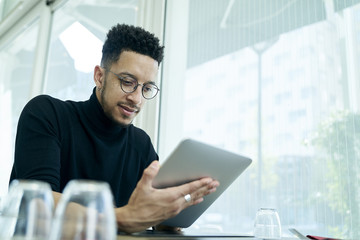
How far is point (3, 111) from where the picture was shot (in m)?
4.36

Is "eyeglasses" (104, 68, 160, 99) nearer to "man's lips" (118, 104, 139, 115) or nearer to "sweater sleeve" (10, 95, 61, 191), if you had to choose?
"man's lips" (118, 104, 139, 115)

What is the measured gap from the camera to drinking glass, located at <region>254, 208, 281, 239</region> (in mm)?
1111

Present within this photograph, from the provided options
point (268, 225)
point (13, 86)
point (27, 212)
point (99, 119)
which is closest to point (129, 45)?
point (99, 119)

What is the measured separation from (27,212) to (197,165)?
533mm

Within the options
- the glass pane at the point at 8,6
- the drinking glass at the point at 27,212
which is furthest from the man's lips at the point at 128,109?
the glass pane at the point at 8,6

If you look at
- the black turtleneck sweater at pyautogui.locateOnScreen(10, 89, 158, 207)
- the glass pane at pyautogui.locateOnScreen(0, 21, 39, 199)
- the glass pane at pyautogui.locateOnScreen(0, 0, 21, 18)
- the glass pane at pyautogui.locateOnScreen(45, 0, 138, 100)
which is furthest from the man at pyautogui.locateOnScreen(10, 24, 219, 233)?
the glass pane at pyautogui.locateOnScreen(0, 0, 21, 18)

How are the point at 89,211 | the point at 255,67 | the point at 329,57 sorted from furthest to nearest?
the point at 255,67 → the point at 329,57 → the point at 89,211

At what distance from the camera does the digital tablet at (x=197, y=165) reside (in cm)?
85

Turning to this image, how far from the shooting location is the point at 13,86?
429cm

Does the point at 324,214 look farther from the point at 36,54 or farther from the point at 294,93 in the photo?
the point at 36,54

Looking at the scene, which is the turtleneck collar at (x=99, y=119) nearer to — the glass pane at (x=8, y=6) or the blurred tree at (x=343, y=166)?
the blurred tree at (x=343, y=166)

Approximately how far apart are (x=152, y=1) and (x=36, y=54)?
5.67ft

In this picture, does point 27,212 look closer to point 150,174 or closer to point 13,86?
point 150,174

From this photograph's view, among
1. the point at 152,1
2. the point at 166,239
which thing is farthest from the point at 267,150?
the point at 152,1
